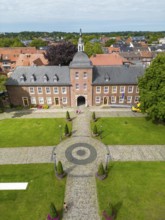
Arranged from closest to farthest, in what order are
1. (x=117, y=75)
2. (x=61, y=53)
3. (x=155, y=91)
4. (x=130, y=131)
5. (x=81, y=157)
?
(x=81, y=157) < (x=155, y=91) < (x=130, y=131) < (x=117, y=75) < (x=61, y=53)

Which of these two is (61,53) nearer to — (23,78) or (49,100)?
(23,78)

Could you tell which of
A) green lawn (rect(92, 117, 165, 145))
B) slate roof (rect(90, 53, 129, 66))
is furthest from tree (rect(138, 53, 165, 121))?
slate roof (rect(90, 53, 129, 66))

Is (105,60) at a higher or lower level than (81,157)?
higher

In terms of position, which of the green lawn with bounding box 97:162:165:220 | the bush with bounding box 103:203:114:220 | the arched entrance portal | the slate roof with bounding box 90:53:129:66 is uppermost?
the slate roof with bounding box 90:53:129:66

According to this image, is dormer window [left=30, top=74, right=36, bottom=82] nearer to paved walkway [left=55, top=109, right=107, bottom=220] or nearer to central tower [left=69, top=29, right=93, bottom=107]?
central tower [left=69, top=29, right=93, bottom=107]

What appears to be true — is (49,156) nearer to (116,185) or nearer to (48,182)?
(48,182)

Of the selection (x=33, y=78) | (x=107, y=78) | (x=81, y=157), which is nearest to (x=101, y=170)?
(x=81, y=157)
